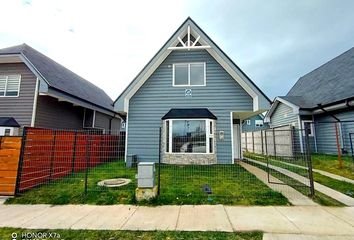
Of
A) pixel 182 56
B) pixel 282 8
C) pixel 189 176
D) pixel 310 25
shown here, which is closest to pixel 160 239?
pixel 189 176

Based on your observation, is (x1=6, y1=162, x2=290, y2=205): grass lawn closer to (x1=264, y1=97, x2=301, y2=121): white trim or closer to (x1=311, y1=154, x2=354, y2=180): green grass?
(x1=311, y1=154, x2=354, y2=180): green grass

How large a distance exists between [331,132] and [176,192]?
38.4 feet

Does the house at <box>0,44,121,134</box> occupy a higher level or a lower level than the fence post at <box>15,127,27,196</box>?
higher

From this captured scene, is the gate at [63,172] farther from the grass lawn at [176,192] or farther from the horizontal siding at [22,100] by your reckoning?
the horizontal siding at [22,100]

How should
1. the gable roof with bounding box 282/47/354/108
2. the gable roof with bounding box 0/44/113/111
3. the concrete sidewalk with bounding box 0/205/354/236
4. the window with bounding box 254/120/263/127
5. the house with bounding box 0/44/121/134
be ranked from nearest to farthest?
1. the concrete sidewalk with bounding box 0/205/354/236
2. the house with bounding box 0/44/121/134
3. the gable roof with bounding box 0/44/113/111
4. the gable roof with bounding box 282/47/354/108
5. the window with bounding box 254/120/263/127

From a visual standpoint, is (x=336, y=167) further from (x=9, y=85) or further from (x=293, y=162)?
(x=9, y=85)

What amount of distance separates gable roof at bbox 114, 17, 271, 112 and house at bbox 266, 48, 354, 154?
330 cm

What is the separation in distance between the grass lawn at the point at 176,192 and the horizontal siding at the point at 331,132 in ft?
22.3

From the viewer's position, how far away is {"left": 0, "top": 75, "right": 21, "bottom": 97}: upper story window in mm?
10320

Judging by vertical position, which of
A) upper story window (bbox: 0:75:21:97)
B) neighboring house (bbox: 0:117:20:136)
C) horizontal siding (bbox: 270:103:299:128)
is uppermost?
upper story window (bbox: 0:75:21:97)

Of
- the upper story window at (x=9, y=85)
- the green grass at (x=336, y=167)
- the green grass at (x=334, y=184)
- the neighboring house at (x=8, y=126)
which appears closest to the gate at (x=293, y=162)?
the green grass at (x=334, y=184)

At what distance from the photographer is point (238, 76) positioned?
31.5 ft

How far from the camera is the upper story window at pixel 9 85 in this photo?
10.3 meters

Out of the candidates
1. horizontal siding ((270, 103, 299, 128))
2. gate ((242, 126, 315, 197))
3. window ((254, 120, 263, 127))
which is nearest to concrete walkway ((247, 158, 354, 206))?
gate ((242, 126, 315, 197))
